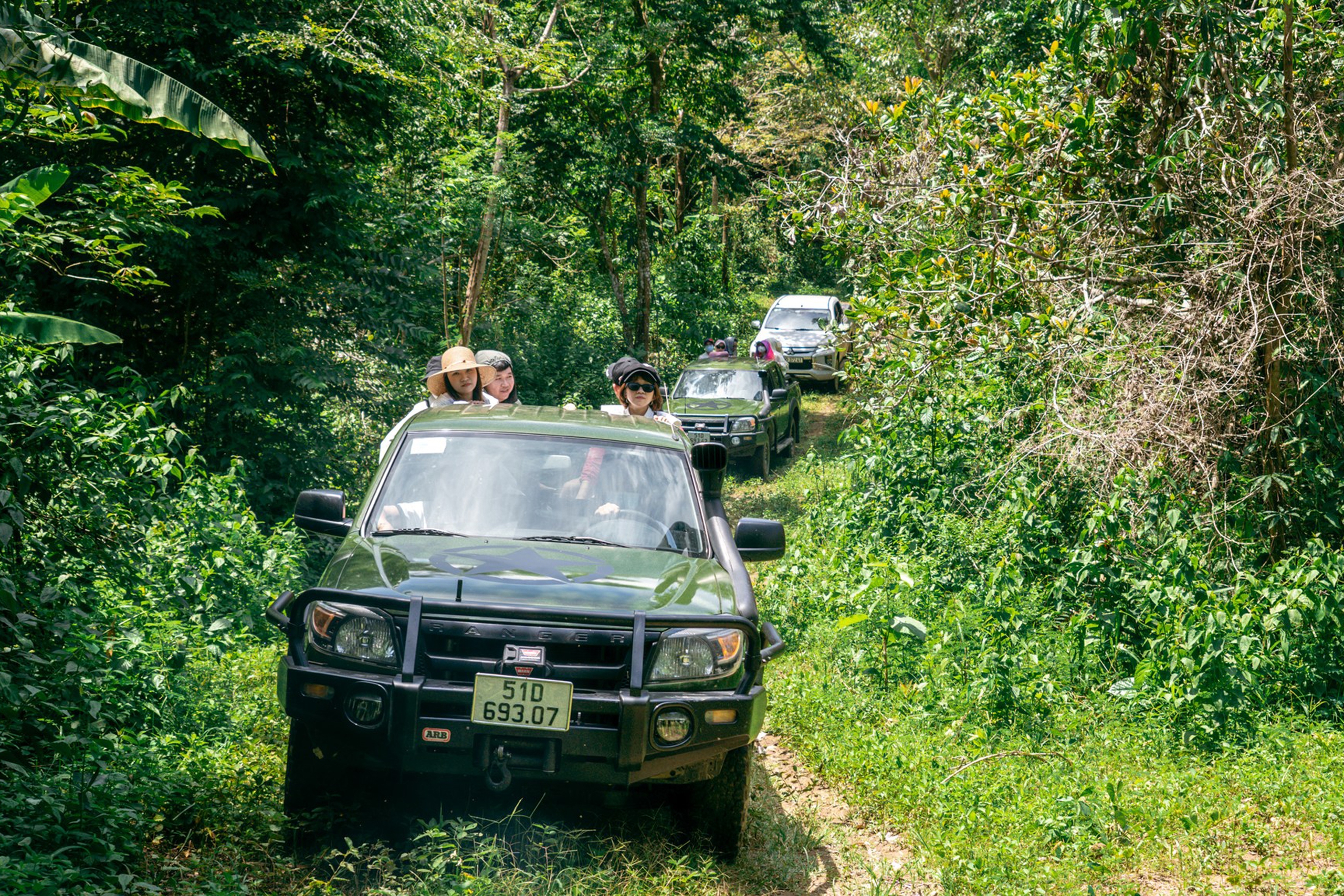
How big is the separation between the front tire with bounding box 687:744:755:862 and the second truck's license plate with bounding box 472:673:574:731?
3.03 feet

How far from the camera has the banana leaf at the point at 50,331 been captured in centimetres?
531

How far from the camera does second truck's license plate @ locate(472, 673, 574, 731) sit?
4.02 metres

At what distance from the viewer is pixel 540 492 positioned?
5.32 meters

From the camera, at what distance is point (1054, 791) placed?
17.5 feet

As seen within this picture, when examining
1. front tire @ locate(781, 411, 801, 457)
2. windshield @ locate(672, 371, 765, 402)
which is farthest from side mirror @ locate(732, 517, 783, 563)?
front tire @ locate(781, 411, 801, 457)

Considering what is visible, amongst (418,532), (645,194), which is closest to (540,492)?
(418,532)

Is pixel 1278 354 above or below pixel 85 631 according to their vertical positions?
above

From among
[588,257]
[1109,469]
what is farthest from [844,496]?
[588,257]

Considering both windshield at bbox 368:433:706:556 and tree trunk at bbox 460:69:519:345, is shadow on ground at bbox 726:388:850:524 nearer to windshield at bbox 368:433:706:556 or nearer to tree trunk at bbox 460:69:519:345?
tree trunk at bbox 460:69:519:345

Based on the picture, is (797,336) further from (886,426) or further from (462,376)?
(462,376)

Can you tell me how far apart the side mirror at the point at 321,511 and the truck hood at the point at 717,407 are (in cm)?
1047

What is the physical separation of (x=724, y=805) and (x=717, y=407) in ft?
38.0

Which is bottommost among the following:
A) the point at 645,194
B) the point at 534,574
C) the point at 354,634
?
the point at 354,634

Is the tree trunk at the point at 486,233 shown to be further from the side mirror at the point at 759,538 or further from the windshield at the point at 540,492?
the side mirror at the point at 759,538
